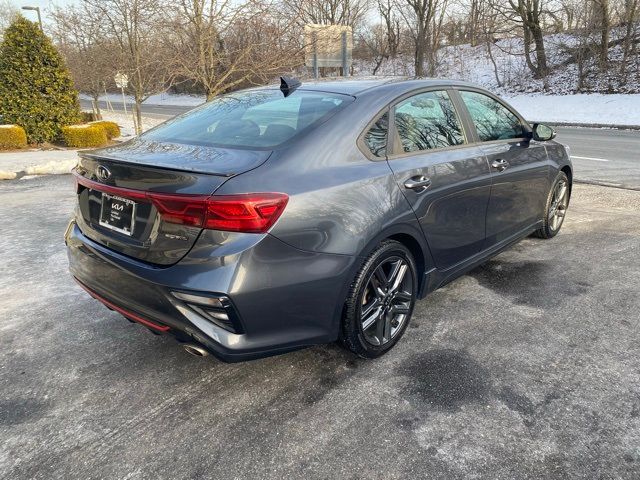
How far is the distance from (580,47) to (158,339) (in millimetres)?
28576

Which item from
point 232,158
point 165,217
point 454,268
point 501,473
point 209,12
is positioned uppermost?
point 209,12

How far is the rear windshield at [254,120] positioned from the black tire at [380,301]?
82 cm

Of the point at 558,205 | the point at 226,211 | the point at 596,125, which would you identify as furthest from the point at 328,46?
the point at 596,125

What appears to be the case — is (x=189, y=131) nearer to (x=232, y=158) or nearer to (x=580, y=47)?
(x=232, y=158)

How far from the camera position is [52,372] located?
2.78 meters

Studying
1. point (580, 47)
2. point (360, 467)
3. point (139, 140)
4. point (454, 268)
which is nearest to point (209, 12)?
point (139, 140)

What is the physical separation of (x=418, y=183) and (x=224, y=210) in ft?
4.12

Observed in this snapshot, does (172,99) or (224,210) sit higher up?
(172,99)

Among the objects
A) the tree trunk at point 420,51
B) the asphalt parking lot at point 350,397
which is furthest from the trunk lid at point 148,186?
the tree trunk at point 420,51

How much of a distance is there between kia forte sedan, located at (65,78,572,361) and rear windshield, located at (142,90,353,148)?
0.01 metres

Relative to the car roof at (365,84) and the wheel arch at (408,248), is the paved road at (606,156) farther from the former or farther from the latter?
the wheel arch at (408,248)

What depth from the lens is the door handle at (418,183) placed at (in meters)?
2.78

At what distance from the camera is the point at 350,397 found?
251cm

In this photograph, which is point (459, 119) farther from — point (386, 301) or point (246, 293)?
point (246, 293)
